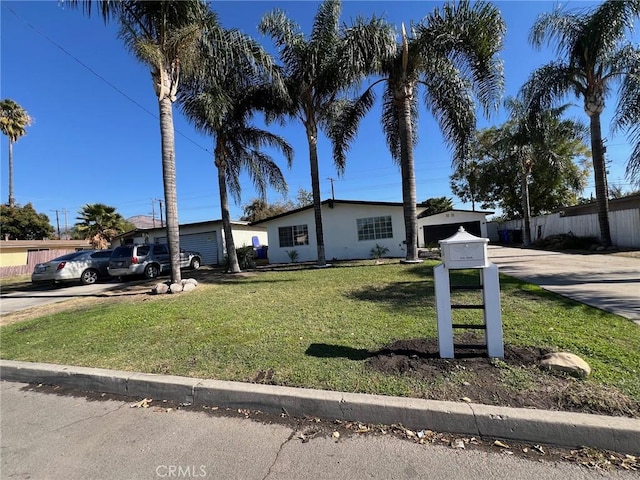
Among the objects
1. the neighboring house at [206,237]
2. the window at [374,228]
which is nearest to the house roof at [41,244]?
the neighboring house at [206,237]

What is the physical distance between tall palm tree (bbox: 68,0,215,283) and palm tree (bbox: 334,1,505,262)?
604cm

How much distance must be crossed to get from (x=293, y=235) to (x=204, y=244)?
6.83 m

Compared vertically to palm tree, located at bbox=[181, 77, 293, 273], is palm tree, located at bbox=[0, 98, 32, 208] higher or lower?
higher

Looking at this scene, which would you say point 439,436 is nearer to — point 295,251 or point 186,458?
point 186,458

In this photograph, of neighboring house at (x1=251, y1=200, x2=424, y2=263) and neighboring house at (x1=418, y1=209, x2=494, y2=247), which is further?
neighboring house at (x1=418, y1=209, x2=494, y2=247)

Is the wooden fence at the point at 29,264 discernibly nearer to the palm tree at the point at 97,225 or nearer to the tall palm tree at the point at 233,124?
the palm tree at the point at 97,225

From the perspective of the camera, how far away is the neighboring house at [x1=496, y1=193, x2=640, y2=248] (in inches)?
608

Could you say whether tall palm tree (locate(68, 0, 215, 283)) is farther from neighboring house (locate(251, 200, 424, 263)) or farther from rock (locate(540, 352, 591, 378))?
neighboring house (locate(251, 200, 424, 263))

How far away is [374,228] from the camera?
19094mm

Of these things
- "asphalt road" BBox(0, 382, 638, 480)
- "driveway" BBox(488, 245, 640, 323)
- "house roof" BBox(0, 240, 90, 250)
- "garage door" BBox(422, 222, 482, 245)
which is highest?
"house roof" BBox(0, 240, 90, 250)

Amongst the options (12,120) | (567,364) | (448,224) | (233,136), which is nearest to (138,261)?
(233,136)

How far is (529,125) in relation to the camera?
1510 centimetres

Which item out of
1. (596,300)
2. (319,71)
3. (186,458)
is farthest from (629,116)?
(186,458)

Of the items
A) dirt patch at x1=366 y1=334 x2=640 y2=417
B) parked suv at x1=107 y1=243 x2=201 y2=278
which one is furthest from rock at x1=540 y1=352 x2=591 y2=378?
parked suv at x1=107 y1=243 x2=201 y2=278
